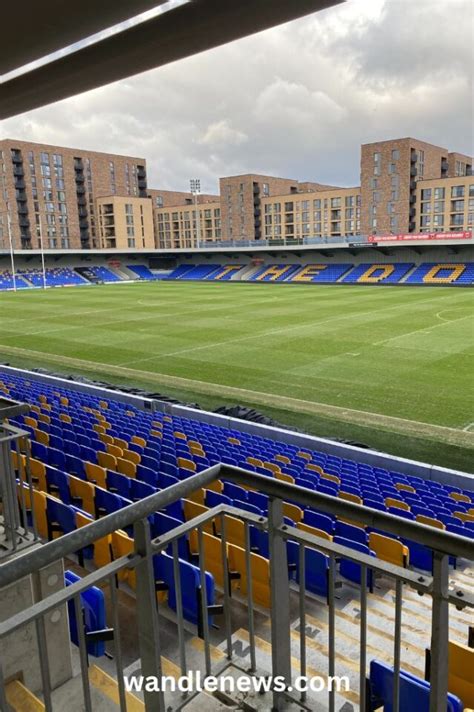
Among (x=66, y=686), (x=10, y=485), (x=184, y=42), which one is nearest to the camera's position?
(x=66, y=686)

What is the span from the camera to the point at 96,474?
869 centimetres

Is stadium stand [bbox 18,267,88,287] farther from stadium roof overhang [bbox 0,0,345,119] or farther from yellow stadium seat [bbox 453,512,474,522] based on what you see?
yellow stadium seat [bbox 453,512,474,522]

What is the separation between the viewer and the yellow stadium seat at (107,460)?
949cm

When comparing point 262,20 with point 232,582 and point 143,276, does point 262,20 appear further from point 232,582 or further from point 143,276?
point 143,276

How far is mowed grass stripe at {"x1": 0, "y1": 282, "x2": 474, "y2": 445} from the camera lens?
17625 millimetres

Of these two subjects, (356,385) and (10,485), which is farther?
(356,385)

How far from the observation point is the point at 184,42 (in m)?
5.95

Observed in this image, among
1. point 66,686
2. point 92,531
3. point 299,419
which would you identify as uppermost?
point 92,531

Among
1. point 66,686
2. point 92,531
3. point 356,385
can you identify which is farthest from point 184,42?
point 356,385

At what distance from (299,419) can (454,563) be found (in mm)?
9028

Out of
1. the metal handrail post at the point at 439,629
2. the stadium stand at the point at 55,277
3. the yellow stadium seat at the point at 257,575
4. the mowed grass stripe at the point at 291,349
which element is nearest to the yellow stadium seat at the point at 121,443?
the yellow stadium seat at the point at 257,575

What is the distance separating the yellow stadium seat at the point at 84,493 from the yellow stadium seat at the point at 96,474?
748 millimetres

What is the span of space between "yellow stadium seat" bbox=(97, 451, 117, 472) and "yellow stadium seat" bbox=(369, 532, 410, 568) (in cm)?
469

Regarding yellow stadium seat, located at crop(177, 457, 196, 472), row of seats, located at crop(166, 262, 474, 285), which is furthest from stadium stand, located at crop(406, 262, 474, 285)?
yellow stadium seat, located at crop(177, 457, 196, 472)
